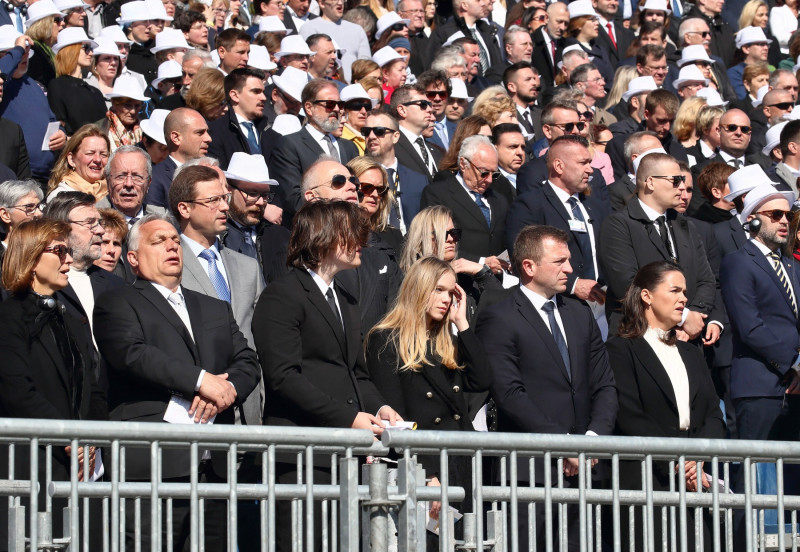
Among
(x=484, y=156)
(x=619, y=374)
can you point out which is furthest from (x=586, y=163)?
(x=619, y=374)

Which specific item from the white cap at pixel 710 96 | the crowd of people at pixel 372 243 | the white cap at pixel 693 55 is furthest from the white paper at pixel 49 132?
the white cap at pixel 693 55

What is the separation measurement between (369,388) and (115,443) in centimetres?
308

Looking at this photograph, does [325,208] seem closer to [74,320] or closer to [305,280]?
[305,280]

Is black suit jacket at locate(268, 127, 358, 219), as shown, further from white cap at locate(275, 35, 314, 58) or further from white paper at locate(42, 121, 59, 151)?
white cap at locate(275, 35, 314, 58)

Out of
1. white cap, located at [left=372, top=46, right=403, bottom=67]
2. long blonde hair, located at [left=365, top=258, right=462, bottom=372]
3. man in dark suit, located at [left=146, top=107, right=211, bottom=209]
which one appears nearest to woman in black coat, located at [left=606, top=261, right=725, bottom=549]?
long blonde hair, located at [left=365, top=258, right=462, bottom=372]

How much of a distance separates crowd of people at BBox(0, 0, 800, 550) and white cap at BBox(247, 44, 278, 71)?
0.16 meters

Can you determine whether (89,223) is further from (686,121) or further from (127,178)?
(686,121)

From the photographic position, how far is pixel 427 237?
31.8ft

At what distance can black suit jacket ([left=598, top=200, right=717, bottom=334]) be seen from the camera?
1066cm

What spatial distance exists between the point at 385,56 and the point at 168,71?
2714mm

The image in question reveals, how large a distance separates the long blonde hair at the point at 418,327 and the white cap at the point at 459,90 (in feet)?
22.1

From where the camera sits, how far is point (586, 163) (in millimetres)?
11430

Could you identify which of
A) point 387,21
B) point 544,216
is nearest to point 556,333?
point 544,216

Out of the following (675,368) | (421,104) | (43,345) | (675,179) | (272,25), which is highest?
(272,25)
